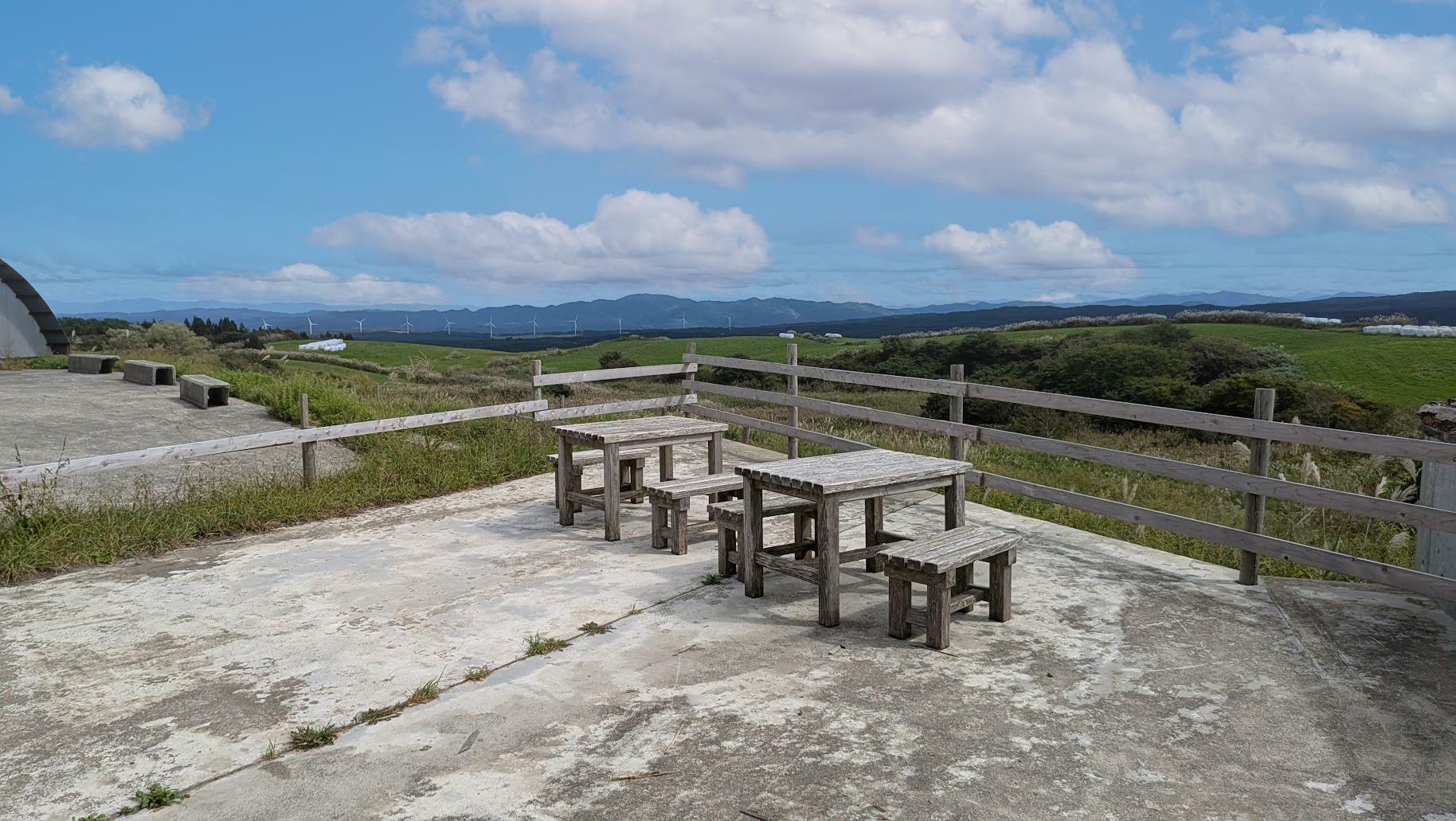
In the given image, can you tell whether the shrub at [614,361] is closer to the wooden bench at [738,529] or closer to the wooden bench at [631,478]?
the wooden bench at [631,478]

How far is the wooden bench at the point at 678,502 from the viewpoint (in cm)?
656

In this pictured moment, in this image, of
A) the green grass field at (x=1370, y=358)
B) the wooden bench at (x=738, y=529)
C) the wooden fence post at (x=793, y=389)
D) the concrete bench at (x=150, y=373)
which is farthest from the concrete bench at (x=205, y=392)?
the green grass field at (x=1370, y=358)

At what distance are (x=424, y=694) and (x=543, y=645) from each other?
697mm

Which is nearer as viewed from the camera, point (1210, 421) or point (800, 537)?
point (1210, 421)

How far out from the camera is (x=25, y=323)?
28234 millimetres

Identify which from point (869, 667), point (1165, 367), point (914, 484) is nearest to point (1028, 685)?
point (869, 667)

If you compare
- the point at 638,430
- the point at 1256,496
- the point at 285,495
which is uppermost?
the point at 638,430

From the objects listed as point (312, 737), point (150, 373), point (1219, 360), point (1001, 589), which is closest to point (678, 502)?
point (1001, 589)

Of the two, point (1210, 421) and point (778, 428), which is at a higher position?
point (1210, 421)

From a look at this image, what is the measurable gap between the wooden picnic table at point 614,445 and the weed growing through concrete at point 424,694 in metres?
2.80

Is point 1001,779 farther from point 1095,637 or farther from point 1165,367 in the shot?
point 1165,367

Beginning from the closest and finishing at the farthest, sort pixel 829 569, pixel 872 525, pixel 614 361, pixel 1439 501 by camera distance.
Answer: pixel 829 569
pixel 1439 501
pixel 872 525
pixel 614 361

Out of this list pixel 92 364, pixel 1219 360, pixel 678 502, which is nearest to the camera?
pixel 678 502

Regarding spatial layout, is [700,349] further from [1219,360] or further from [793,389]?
[793,389]
